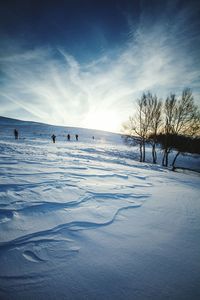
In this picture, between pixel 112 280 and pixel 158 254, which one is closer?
pixel 112 280

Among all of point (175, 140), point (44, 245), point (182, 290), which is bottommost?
point (182, 290)

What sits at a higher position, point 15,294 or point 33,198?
point 33,198

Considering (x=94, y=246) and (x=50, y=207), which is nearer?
(x=94, y=246)

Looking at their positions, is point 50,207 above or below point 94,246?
above

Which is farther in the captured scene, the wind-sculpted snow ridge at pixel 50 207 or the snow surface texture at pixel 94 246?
the wind-sculpted snow ridge at pixel 50 207

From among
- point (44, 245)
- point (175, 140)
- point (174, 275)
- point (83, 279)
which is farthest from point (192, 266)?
point (175, 140)

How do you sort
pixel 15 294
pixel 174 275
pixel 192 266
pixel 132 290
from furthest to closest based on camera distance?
pixel 192 266
pixel 174 275
pixel 132 290
pixel 15 294

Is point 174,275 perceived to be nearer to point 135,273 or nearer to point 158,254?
point 158,254

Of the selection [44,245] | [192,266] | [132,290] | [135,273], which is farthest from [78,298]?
[192,266]

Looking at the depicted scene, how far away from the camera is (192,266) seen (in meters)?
1.57

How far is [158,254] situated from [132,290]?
59cm

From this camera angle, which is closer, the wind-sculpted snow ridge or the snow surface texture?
the snow surface texture

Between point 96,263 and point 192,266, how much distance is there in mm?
1088

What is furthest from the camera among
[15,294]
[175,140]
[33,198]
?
[175,140]
